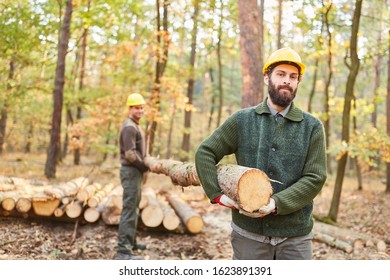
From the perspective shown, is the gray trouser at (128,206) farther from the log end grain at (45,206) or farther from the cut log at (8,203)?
the cut log at (8,203)

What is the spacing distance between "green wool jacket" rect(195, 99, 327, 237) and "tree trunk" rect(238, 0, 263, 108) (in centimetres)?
370

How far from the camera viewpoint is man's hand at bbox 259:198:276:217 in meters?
2.24

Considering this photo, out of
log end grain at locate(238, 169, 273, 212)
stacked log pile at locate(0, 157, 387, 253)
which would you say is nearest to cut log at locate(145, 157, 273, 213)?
log end grain at locate(238, 169, 273, 212)

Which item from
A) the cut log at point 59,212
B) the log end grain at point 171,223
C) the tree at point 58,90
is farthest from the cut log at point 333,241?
the tree at point 58,90

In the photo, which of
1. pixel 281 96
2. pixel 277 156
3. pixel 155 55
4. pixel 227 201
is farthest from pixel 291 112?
pixel 155 55

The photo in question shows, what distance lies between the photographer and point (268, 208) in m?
2.24

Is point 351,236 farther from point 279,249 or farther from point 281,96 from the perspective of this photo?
point 281,96

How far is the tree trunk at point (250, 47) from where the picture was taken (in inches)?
241

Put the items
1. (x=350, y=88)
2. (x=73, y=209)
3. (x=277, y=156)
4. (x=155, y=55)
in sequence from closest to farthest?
(x=277, y=156) < (x=73, y=209) < (x=350, y=88) < (x=155, y=55)

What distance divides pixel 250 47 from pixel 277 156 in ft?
13.3

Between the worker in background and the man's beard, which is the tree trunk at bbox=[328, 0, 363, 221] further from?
the man's beard
